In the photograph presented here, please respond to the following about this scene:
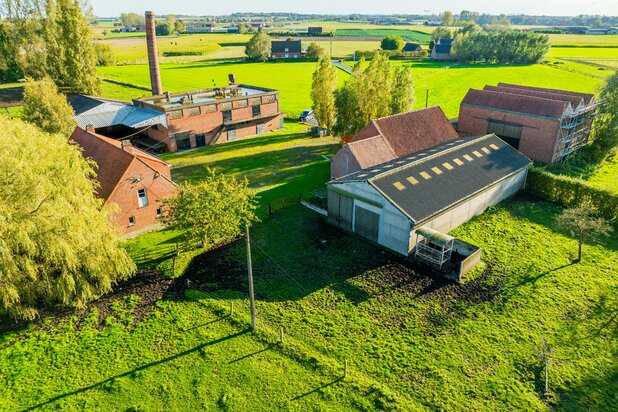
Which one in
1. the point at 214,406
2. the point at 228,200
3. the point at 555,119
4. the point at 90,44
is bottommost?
the point at 214,406

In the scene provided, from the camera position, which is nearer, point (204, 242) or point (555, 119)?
point (204, 242)

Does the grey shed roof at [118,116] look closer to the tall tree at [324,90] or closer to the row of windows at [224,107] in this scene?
the row of windows at [224,107]

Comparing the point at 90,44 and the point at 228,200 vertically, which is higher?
the point at 90,44

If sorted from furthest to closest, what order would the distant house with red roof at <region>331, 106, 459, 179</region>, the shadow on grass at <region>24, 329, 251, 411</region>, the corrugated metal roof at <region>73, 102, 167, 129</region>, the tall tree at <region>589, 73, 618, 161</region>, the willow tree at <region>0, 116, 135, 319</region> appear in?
the corrugated metal roof at <region>73, 102, 167, 129</region>, the tall tree at <region>589, 73, 618, 161</region>, the distant house with red roof at <region>331, 106, 459, 179</region>, the willow tree at <region>0, 116, 135, 319</region>, the shadow on grass at <region>24, 329, 251, 411</region>

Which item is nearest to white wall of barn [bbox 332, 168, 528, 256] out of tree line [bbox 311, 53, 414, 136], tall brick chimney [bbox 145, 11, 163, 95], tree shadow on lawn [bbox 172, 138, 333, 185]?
tree shadow on lawn [bbox 172, 138, 333, 185]

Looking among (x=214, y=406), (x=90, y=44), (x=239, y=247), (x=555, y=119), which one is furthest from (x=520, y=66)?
(x=214, y=406)

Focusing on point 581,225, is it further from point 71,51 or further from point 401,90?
point 71,51

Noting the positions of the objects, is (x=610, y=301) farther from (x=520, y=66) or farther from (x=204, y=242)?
(x=520, y=66)

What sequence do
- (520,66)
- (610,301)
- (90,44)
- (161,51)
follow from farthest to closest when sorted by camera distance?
1. (161,51)
2. (520,66)
3. (90,44)
4. (610,301)

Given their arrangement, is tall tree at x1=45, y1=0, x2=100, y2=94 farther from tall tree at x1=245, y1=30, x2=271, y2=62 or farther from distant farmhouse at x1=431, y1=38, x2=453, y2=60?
distant farmhouse at x1=431, y1=38, x2=453, y2=60
